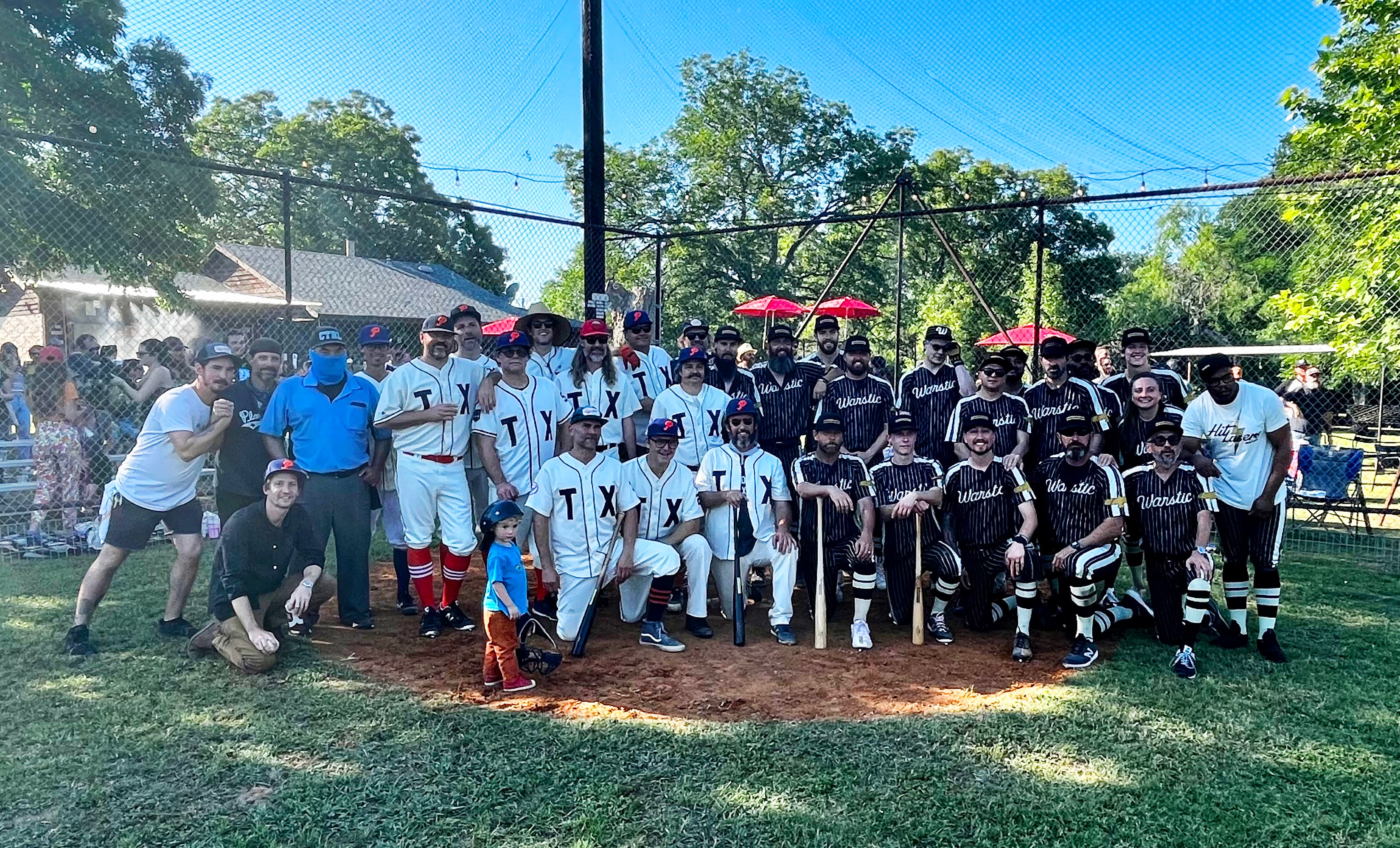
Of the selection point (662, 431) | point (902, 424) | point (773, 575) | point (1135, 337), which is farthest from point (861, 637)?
point (1135, 337)

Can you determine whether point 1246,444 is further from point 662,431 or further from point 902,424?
point 662,431

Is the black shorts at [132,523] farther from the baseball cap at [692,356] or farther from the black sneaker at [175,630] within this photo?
the baseball cap at [692,356]

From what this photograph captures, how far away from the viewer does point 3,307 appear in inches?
854

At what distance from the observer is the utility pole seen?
27.5 feet

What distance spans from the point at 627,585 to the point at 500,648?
1308 mm

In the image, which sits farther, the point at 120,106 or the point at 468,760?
the point at 120,106

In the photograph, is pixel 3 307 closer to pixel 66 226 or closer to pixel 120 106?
pixel 120 106

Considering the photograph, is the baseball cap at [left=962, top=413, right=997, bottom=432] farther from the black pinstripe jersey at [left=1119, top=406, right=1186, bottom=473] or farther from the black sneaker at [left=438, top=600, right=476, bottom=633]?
the black sneaker at [left=438, top=600, right=476, bottom=633]

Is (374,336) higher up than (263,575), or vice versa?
(374,336)

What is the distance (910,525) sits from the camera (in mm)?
5895

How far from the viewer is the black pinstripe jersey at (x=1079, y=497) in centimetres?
542

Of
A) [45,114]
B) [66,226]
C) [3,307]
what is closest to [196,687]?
[66,226]

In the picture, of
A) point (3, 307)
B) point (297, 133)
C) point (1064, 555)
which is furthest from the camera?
point (297, 133)

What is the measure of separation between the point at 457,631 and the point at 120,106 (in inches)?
517
